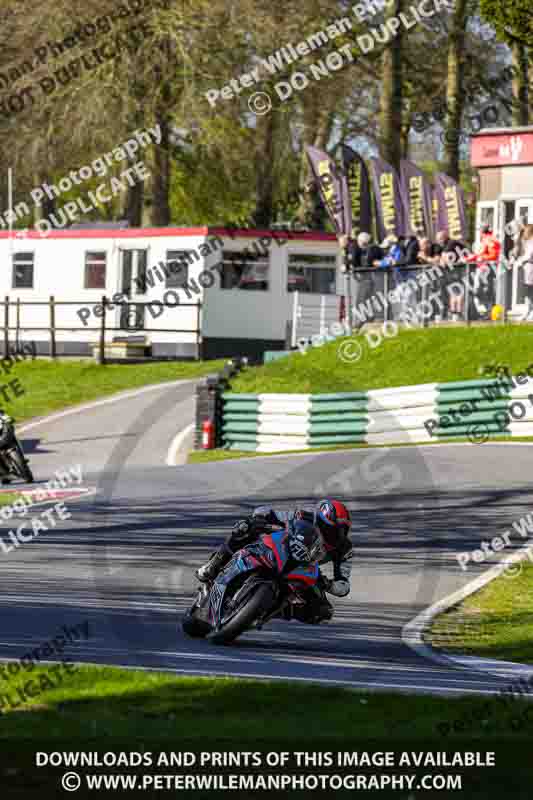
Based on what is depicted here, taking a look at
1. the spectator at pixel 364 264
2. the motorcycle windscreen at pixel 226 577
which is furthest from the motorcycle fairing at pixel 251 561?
the spectator at pixel 364 264

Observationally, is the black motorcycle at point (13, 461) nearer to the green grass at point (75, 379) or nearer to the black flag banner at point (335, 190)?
the green grass at point (75, 379)

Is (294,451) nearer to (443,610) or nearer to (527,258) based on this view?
(527,258)

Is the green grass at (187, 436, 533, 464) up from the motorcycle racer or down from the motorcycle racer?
down

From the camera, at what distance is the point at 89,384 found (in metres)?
35.1

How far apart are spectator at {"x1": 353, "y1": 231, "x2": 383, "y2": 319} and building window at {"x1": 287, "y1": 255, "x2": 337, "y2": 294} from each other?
352 inches

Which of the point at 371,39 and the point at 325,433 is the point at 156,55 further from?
the point at 325,433

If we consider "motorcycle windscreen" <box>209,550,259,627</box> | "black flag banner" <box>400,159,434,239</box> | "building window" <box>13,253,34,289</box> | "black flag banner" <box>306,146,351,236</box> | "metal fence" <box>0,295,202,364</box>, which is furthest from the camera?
"building window" <box>13,253,34,289</box>

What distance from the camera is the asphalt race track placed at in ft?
32.0

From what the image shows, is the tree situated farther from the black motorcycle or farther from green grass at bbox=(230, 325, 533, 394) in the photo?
the black motorcycle

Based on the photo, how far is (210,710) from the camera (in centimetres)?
762

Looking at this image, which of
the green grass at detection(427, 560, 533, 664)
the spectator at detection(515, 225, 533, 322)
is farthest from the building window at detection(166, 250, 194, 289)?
the green grass at detection(427, 560, 533, 664)

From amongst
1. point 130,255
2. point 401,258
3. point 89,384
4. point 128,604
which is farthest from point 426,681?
point 130,255

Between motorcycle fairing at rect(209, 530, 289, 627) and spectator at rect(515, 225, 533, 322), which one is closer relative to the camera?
motorcycle fairing at rect(209, 530, 289, 627)

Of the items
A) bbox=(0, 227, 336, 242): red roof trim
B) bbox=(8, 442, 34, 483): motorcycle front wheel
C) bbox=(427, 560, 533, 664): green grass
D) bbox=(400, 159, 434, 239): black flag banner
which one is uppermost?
bbox=(400, 159, 434, 239): black flag banner
